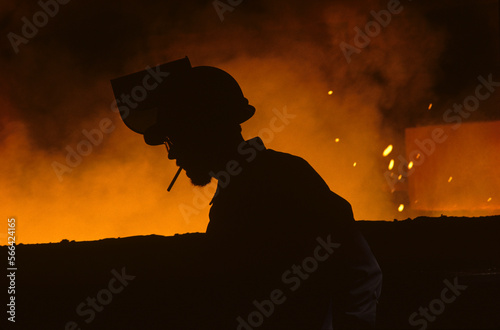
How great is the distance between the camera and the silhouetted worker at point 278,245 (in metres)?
1.20

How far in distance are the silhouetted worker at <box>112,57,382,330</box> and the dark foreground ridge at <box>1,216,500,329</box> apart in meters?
0.56

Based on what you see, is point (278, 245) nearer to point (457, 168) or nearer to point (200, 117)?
point (200, 117)

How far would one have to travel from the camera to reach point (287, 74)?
5.29 metres

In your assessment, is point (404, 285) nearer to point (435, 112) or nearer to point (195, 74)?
point (195, 74)

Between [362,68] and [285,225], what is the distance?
452 cm

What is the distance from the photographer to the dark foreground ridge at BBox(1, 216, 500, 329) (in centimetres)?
176

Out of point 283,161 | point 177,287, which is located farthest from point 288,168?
point 177,287

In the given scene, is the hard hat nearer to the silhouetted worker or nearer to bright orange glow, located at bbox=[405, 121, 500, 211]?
the silhouetted worker

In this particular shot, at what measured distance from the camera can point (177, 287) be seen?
178cm

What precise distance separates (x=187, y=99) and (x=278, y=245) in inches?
23.0

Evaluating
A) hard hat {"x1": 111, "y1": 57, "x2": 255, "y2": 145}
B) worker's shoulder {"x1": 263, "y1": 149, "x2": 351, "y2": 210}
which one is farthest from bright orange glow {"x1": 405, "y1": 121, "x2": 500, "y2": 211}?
worker's shoulder {"x1": 263, "y1": 149, "x2": 351, "y2": 210}

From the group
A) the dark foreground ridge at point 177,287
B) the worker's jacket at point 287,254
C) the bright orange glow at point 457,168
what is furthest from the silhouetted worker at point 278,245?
the bright orange glow at point 457,168

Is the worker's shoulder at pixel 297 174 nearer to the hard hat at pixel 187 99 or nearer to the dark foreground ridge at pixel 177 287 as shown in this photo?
the hard hat at pixel 187 99

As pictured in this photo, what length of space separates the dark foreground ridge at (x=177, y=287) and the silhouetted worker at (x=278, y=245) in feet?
1.84
